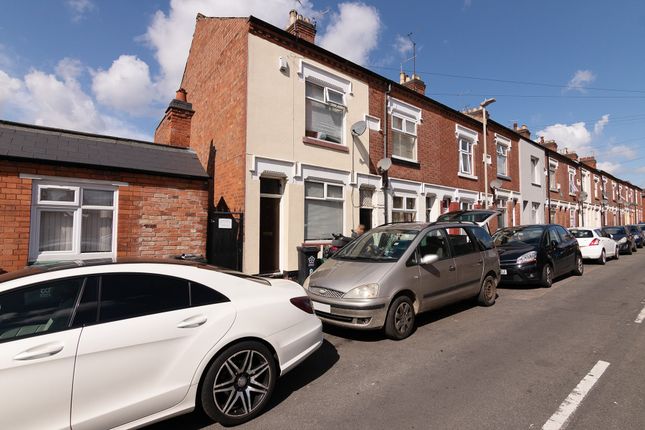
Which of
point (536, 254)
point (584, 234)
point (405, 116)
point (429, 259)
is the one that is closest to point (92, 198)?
point (429, 259)

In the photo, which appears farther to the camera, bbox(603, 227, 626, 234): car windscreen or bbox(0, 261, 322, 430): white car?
bbox(603, 227, 626, 234): car windscreen

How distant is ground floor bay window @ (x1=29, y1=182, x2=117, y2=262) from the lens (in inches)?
262

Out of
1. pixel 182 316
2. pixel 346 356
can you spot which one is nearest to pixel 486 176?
pixel 346 356

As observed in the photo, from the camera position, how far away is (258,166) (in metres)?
9.09

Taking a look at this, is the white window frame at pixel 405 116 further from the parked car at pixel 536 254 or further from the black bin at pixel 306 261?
the black bin at pixel 306 261

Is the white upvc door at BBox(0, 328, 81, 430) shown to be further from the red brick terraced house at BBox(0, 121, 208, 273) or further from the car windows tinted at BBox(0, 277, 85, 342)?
the red brick terraced house at BBox(0, 121, 208, 273)

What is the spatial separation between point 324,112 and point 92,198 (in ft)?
21.7

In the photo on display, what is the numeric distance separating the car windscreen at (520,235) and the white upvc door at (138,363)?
29.6 feet

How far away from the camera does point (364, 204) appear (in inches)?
470

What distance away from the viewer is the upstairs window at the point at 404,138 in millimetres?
13250

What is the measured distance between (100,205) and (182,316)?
17.9 feet

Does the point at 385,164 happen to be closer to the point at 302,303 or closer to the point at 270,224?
the point at 270,224

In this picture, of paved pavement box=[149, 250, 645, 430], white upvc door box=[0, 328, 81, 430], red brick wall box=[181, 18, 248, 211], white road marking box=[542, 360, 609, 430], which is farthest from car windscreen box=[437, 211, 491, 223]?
white upvc door box=[0, 328, 81, 430]

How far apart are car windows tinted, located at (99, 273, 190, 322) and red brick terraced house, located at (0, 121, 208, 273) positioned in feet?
16.3
